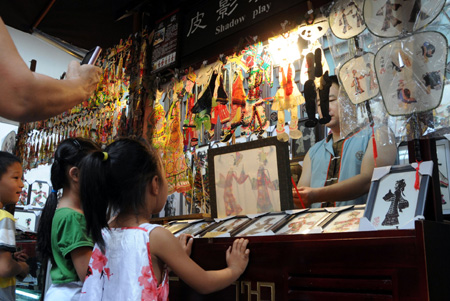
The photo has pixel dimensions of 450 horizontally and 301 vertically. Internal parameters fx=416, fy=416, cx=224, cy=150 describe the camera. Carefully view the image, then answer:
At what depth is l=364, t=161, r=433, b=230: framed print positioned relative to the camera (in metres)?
1.55

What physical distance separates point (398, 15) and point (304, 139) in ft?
3.00

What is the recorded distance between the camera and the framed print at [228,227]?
200 cm

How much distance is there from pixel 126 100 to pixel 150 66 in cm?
40

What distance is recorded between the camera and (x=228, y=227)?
2109 millimetres

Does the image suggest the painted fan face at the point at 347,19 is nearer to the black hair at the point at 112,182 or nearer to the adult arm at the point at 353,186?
the adult arm at the point at 353,186

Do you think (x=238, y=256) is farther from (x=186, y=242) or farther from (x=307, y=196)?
(x=307, y=196)

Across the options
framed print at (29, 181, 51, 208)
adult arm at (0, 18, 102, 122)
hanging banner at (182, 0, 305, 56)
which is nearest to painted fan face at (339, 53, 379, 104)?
hanging banner at (182, 0, 305, 56)

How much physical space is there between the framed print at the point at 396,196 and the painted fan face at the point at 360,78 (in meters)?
0.52

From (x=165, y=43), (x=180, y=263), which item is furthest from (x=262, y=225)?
(x=165, y=43)

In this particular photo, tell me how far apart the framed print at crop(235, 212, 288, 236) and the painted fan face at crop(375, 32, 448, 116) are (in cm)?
73

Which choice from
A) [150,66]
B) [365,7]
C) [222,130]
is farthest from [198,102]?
[365,7]

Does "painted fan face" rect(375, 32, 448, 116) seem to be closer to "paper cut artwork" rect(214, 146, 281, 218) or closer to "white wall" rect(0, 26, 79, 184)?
"paper cut artwork" rect(214, 146, 281, 218)

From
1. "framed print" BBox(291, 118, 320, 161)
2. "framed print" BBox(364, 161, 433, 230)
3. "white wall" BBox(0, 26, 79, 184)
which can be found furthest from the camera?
"white wall" BBox(0, 26, 79, 184)

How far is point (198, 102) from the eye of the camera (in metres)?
3.10
